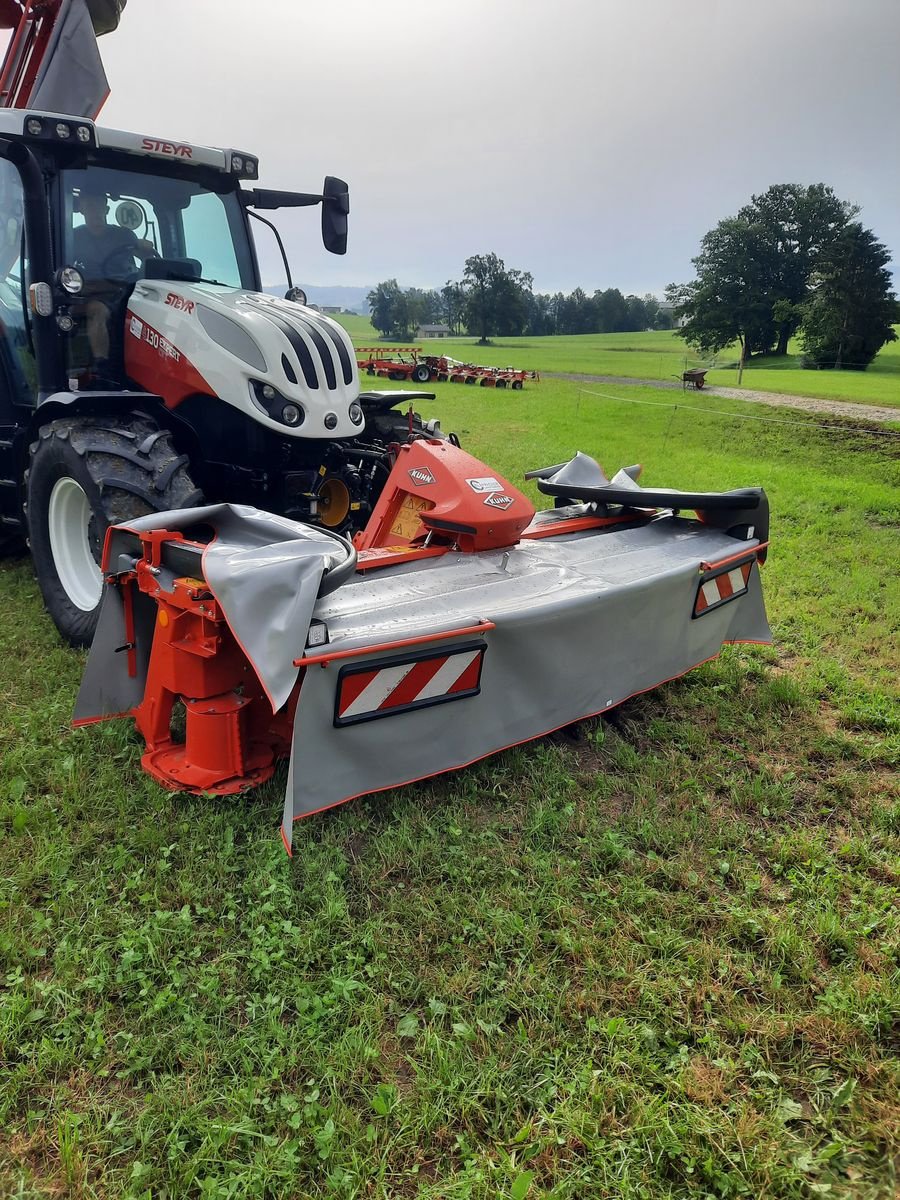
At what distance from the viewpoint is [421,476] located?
392 centimetres

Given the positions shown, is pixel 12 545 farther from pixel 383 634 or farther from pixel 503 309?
pixel 503 309

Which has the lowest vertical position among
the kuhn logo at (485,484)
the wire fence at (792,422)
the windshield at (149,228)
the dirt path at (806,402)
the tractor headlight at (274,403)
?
the kuhn logo at (485,484)

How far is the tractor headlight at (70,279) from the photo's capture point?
13.9 ft

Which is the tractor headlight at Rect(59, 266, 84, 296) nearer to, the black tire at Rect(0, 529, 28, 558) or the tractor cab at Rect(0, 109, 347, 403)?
the tractor cab at Rect(0, 109, 347, 403)

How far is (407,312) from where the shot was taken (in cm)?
6488

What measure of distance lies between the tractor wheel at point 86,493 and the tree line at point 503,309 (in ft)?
188

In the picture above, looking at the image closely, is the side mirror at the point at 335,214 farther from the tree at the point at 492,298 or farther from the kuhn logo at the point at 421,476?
the tree at the point at 492,298

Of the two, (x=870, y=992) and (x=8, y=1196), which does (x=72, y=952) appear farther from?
(x=870, y=992)

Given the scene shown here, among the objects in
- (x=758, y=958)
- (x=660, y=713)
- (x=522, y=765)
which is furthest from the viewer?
(x=660, y=713)

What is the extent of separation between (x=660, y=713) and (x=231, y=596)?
2.18 metres

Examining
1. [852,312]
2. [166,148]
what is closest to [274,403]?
[166,148]

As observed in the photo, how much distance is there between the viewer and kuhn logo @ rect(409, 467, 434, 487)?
3.88 meters

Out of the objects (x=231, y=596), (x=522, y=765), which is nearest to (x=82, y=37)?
(x=231, y=596)

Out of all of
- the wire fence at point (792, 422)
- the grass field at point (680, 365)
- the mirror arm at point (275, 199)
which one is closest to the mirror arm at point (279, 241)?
the mirror arm at point (275, 199)
